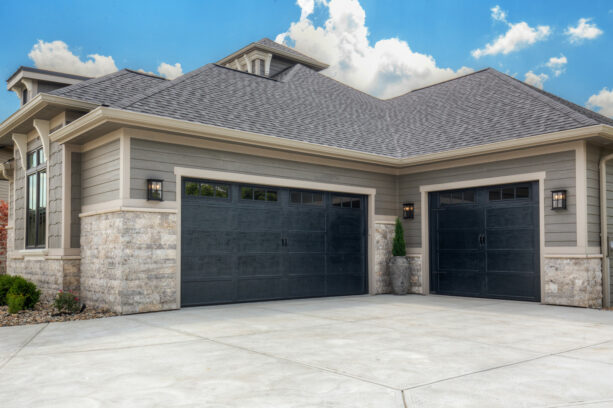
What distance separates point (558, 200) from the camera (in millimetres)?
9633

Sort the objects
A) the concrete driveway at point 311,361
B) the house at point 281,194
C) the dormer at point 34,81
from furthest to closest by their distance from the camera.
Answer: the dormer at point 34,81 < the house at point 281,194 < the concrete driveway at point 311,361

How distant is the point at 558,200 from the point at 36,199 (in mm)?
10984

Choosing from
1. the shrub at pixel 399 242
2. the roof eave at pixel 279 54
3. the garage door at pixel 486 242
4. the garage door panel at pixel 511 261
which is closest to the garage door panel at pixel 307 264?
the shrub at pixel 399 242

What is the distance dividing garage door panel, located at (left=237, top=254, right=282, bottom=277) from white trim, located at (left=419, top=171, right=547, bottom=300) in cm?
375

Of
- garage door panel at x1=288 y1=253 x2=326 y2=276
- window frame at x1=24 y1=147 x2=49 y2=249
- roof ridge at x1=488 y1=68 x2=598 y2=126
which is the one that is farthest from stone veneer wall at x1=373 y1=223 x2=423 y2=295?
window frame at x1=24 y1=147 x2=49 y2=249

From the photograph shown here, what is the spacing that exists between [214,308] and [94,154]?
370 centimetres

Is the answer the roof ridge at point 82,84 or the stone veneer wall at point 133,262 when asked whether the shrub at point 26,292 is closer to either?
the stone veneer wall at point 133,262

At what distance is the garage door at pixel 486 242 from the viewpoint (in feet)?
33.4

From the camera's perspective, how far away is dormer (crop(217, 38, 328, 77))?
15.7 m

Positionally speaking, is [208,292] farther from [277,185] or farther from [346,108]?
[346,108]

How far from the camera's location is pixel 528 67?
42438 millimetres

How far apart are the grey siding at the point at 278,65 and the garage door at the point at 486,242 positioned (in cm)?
714

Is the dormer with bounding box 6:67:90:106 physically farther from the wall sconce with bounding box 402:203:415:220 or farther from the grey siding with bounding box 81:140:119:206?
the wall sconce with bounding box 402:203:415:220

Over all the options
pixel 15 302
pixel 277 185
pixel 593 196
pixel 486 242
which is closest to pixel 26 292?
pixel 15 302
